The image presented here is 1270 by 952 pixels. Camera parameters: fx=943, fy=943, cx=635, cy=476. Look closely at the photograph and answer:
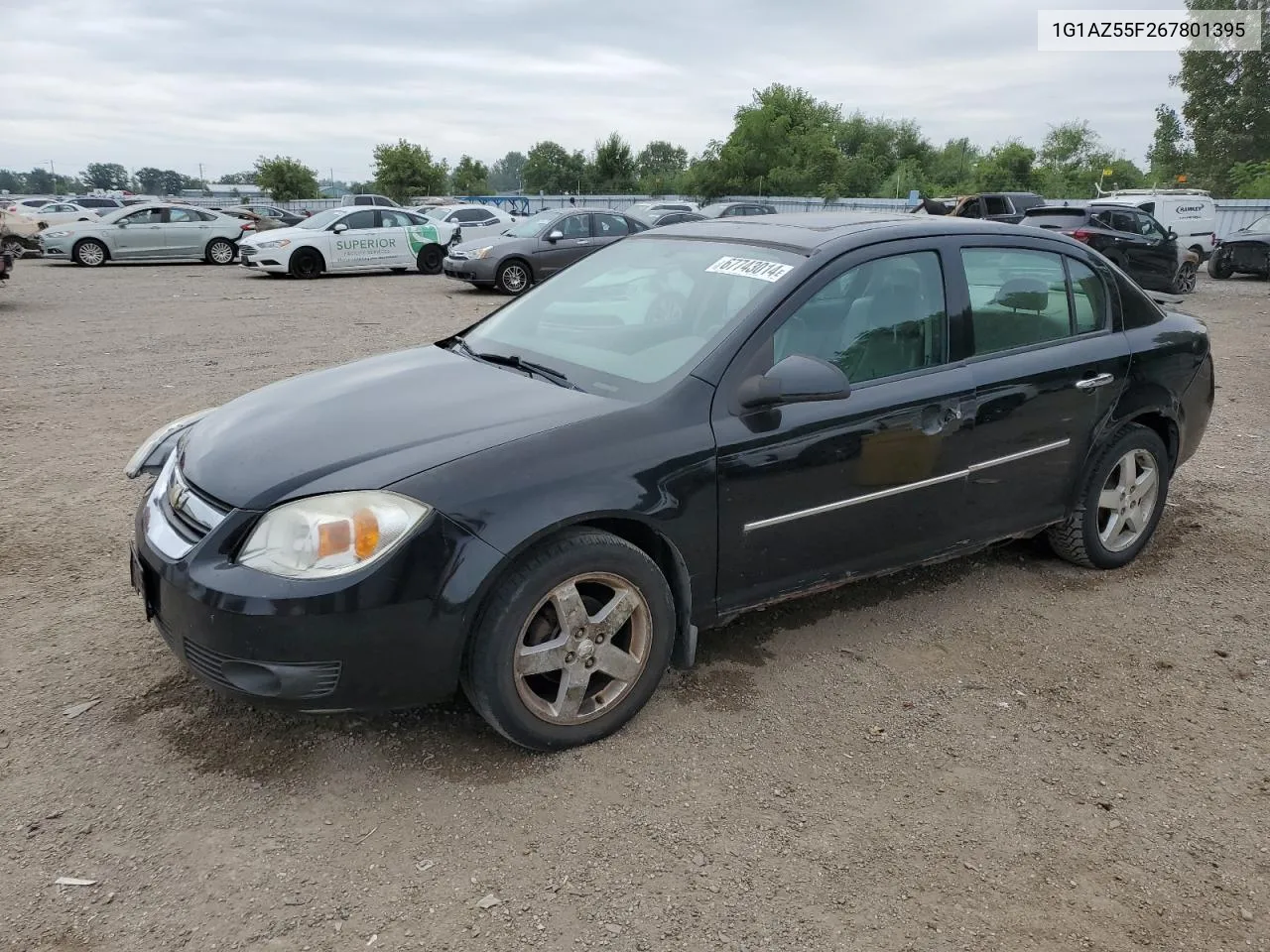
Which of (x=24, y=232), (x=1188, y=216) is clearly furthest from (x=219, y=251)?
(x=1188, y=216)

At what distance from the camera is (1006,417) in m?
3.78

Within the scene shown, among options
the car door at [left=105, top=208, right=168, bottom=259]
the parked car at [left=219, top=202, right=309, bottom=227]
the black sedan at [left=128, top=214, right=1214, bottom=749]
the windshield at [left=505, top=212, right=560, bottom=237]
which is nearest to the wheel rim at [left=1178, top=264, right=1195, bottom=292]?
the windshield at [left=505, top=212, right=560, bottom=237]

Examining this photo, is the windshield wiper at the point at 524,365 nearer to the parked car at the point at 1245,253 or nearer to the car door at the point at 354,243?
the car door at the point at 354,243

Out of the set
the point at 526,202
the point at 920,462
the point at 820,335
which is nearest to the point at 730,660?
the point at 920,462

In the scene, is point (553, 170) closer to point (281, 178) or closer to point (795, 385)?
point (281, 178)

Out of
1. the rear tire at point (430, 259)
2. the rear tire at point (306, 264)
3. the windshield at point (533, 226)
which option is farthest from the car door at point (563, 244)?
the rear tire at point (306, 264)

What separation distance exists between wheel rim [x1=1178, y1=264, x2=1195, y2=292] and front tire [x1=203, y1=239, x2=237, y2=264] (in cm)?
2096

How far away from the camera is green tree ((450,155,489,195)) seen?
84.9 meters

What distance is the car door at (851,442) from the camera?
317 centimetres

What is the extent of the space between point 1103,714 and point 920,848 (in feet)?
3.65

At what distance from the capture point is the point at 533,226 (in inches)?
663

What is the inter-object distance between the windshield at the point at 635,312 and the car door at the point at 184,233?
21.4 m

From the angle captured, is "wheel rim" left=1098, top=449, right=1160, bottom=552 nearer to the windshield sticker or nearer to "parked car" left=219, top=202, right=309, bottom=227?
the windshield sticker

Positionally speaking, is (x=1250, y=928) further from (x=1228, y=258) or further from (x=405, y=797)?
(x=1228, y=258)
